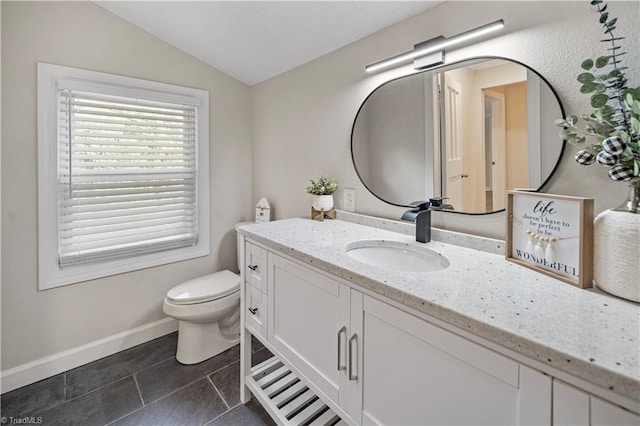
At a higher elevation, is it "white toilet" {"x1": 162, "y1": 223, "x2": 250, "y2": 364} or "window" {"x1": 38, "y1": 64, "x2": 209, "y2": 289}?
"window" {"x1": 38, "y1": 64, "x2": 209, "y2": 289}

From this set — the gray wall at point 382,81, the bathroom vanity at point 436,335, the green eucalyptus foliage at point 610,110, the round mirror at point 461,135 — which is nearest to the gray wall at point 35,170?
the gray wall at point 382,81

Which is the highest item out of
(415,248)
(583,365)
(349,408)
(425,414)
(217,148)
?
(217,148)

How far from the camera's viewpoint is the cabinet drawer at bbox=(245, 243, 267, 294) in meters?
1.45

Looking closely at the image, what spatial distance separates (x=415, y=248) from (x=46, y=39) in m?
2.37

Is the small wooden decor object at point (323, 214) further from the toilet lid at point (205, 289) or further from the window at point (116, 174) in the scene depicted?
the window at point (116, 174)

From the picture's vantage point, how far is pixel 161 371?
190 cm

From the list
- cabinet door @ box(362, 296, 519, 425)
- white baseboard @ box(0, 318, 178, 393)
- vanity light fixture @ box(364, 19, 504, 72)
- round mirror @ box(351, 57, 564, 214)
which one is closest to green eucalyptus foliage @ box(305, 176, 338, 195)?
round mirror @ box(351, 57, 564, 214)

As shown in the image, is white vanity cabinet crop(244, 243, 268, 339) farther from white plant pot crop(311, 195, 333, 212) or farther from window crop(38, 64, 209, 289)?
window crop(38, 64, 209, 289)

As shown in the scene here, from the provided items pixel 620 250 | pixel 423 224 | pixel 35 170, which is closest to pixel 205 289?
pixel 35 170

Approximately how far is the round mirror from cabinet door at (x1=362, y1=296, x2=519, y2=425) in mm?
684

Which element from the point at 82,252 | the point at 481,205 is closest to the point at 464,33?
the point at 481,205

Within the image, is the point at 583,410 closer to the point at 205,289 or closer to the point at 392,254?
the point at 392,254

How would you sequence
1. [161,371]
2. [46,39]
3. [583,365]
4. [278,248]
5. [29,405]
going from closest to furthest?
1. [583,365]
2. [278,248]
3. [29,405]
4. [46,39]
5. [161,371]

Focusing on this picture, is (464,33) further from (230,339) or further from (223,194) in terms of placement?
(230,339)
